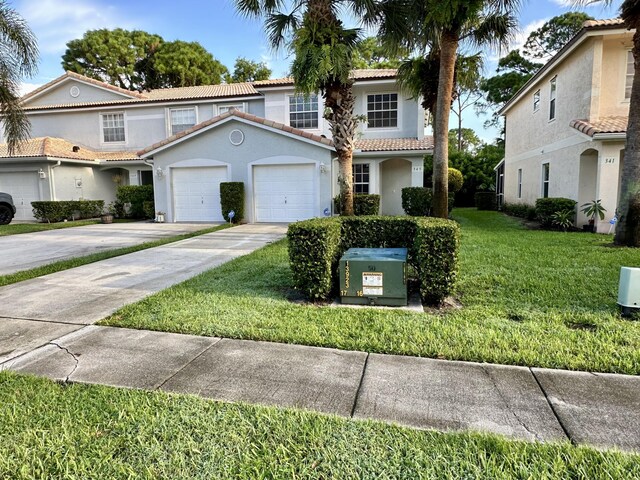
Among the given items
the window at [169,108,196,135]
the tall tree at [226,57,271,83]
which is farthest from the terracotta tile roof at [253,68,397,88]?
the tall tree at [226,57,271,83]

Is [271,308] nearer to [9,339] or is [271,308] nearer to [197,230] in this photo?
[9,339]

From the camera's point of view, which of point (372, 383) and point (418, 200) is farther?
point (418, 200)

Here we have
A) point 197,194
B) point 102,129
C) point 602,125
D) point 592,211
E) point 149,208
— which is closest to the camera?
point 592,211

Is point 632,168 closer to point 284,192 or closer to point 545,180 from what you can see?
point 545,180

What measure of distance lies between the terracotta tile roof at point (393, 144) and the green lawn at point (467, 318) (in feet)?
33.0

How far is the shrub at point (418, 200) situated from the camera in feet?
51.4

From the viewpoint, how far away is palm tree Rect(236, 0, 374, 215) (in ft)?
28.4

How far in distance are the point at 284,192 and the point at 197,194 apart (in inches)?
161

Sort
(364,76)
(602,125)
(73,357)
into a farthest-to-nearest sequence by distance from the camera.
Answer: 1. (364,76)
2. (602,125)
3. (73,357)

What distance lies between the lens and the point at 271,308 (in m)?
5.55

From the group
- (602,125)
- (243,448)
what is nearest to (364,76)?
(602,125)

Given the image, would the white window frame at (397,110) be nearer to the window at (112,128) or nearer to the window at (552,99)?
the window at (552,99)

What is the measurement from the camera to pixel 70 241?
12.4 m

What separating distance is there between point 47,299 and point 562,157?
17.1 metres
